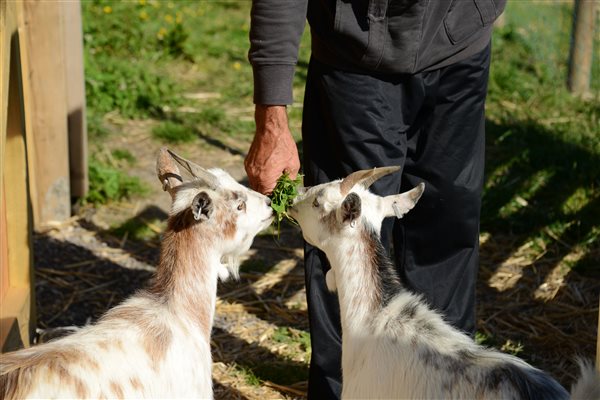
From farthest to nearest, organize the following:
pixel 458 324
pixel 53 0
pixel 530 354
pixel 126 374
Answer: pixel 53 0 → pixel 530 354 → pixel 458 324 → pixel 126 374

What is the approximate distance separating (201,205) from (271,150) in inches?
17.4

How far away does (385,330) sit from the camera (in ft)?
13.0

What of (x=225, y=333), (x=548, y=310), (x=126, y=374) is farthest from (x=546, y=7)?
(x=126, y=374)

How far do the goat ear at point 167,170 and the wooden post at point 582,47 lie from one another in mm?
5888

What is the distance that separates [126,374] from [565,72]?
7326 millimetres

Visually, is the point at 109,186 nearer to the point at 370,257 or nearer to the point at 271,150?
the point at 271,150

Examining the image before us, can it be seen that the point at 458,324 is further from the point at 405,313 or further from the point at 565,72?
the point at 565,72

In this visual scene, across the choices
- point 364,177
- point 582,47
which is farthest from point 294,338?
point 582,47

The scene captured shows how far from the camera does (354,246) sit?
411 centimetres

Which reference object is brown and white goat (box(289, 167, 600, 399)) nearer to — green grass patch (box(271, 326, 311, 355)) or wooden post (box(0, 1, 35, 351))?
green grass patch (box(271, 326, 311, 355))

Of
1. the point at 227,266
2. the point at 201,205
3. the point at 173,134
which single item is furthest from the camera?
the point at 173,134

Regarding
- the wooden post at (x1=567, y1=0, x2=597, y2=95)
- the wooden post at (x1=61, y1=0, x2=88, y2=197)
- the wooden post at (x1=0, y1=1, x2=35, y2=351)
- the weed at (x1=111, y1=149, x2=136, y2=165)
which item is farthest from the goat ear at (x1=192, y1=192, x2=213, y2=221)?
the wooden post at (x1=567, y1=0, x2=597, y2=95)

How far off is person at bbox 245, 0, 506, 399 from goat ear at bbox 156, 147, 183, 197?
0.33 m

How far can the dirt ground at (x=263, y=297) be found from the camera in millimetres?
5453
